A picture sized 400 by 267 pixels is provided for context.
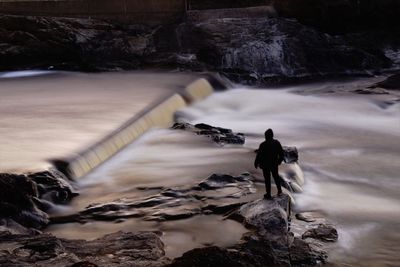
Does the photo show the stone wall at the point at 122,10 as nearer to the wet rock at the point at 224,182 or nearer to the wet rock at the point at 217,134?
the wet rock at the point at 217,134

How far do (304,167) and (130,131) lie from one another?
8.84 feet

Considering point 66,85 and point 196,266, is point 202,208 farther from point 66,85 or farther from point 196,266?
point 66,85

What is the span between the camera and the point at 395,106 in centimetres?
1373

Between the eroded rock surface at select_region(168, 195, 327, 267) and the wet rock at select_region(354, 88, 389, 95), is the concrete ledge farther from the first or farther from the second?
the wet rock at select_region(354, 88, 389, 95)

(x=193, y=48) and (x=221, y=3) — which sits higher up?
(x=221, y=3)

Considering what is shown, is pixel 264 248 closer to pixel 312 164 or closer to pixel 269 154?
pixel 269 154

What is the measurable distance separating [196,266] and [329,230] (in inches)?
74.1

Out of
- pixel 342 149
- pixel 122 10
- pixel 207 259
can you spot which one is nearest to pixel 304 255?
pixel 207 259

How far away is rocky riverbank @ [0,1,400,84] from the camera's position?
16984 mm

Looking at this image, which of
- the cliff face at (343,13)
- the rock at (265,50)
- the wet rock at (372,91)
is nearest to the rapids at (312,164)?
the wet rock at (372,91)

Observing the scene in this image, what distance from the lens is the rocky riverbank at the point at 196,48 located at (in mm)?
16984

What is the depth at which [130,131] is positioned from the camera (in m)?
9.36

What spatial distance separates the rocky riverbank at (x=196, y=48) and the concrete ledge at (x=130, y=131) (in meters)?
3.23

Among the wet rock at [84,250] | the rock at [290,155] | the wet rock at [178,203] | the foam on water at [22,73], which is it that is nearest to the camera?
the wet rock at [84,250]
